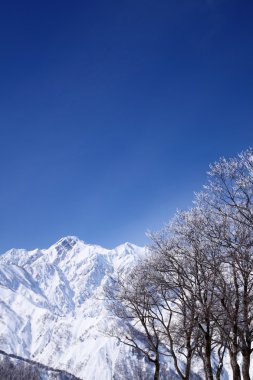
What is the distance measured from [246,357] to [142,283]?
7055mm

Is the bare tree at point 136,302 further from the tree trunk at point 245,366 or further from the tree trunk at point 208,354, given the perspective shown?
the tree trunk at point 245,366

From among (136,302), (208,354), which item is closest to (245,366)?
(208,354)

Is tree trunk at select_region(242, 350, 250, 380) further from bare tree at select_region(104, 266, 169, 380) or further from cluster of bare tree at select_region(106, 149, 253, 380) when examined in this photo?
bare tree at select_region(104, 266, 169, 380)

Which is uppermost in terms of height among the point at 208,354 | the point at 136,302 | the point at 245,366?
the point at 136,302

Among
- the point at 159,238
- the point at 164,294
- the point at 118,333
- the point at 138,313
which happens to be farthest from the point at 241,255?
the point at 118,333

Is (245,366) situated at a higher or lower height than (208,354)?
lower

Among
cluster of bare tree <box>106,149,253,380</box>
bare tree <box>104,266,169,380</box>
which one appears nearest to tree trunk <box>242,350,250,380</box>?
cluster of bare tree <box>106,149,253,380</box>

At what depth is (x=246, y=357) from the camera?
736 inches

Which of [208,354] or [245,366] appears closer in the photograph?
[245,366]

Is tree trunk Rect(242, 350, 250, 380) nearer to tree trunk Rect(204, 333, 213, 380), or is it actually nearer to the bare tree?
tree trunk Rect(204, 333, 213, 380)

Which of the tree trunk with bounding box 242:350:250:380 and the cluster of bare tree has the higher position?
the cluster of bare tree

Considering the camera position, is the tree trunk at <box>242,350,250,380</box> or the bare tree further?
the bare tree

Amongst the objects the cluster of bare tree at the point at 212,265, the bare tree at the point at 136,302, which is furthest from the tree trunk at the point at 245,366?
the bare tree at the point at 136,302

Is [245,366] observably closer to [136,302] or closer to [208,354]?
[208,354]
